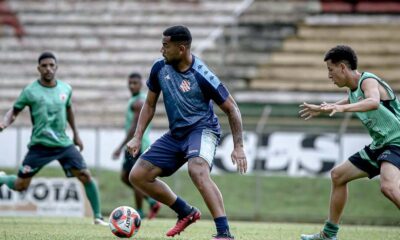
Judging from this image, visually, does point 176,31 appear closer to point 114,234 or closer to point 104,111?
point 114,234

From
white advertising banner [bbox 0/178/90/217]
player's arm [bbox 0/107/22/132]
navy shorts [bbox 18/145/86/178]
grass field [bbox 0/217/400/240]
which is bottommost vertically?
white advertising banner [bbox 0/178/90/217]

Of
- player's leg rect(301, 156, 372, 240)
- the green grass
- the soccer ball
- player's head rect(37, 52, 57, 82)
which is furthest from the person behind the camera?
the green grass

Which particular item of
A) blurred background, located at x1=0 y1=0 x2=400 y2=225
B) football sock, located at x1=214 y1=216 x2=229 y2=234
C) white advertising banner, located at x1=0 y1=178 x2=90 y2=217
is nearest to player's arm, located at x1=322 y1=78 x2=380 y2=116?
football sock, located at x1=214 y1=216 x2=229 y2=234

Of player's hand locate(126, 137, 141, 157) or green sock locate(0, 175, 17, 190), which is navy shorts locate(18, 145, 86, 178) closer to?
green sock locate(0, 175, 17, 190)

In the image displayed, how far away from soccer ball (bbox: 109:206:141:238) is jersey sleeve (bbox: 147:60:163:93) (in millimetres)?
1488

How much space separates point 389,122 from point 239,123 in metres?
1.71

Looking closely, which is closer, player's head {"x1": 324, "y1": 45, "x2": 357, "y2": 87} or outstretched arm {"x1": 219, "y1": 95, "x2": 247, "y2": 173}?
outstretched arm {"x1": 219, "y1": 95, "x2": 247, "y2": 173}

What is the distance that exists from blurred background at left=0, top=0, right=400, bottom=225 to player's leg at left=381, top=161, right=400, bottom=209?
10.6 meters

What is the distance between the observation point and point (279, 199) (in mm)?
21672

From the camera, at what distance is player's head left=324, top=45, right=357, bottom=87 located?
10.2m

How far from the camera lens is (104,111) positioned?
25250mm

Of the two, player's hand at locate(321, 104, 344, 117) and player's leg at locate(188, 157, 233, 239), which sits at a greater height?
player's hand at locate(321, 104, 344, 117)

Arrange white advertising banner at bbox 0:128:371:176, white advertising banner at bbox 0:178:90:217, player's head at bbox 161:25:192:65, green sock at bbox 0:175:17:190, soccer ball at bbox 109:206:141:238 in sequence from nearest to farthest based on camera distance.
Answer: player's head at bbox 161:25:192:65, soccer ball at bbox 109:206:141:238, green sock at bbox 0:175:17:190, white advertising banner at bbox 0:178:90:217, white advertising banner at bbox 0:128:371:176

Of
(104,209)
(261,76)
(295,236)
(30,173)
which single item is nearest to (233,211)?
(104,209)
